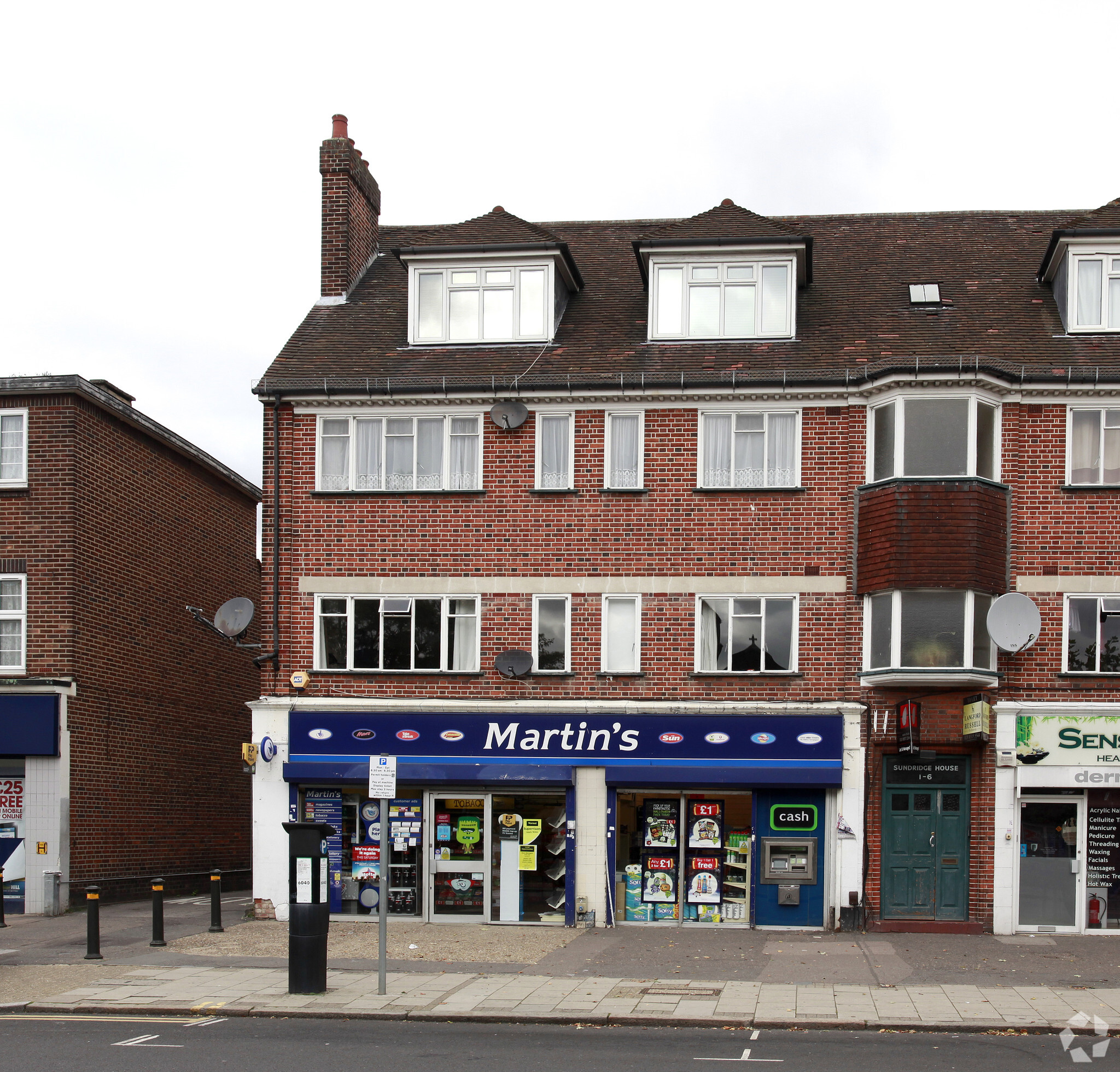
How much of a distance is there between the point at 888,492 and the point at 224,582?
613 inches

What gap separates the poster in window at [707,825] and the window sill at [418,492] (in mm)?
6017

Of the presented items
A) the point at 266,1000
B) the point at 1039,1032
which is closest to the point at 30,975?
the point at 266,1000

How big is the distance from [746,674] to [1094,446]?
636 cm

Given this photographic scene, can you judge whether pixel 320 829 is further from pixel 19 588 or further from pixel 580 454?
pixel 19 588

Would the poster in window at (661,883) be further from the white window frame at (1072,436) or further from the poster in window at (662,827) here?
the white window frame at (1072,436)

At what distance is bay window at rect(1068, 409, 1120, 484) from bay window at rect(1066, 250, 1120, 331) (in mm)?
1736

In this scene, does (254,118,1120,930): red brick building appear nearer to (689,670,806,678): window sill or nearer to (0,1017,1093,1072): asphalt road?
(689,670,806,678): window sill

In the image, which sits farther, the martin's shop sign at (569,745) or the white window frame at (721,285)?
the white window frame at (721,285)

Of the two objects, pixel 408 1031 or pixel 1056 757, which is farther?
pixel 1056 757

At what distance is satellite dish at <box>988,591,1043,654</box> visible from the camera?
19.0 m

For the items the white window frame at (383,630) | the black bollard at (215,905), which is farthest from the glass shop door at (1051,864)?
the black bollard at (215,905)

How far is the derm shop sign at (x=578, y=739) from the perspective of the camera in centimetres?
2045

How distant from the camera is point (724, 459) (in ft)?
70.4

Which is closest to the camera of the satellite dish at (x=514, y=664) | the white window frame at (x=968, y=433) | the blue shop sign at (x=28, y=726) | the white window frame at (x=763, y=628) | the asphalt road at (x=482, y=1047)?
the asphalt road at (x=482, y=1047)
